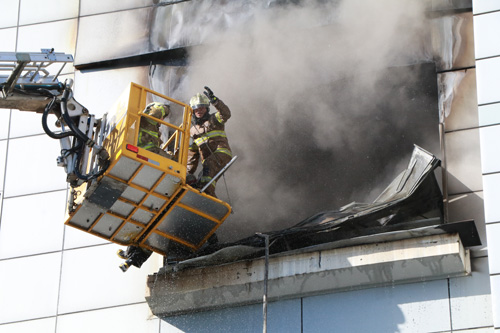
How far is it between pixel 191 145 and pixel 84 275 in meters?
2.27

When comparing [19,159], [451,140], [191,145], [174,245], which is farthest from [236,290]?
[19,159]

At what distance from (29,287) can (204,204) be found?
3160 mm

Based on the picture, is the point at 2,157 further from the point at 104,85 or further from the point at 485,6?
the point at 485,6

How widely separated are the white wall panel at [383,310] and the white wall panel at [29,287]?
370 cm

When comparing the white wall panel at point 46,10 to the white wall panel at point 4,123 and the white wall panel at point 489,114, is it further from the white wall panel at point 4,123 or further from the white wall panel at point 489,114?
the white wall panel at point 489,114

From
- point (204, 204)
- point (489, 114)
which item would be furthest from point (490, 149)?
point (204, 204)

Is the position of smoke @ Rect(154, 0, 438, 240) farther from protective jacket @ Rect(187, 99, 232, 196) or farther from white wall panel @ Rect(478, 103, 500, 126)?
white wall panel @ Rect(478, 103, 500, 126)

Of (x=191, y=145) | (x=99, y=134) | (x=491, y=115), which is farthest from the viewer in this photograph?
(x=191, y=145)

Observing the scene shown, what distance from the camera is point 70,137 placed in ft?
44.3

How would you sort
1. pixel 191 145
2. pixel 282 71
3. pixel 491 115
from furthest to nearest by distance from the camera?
pixel 282 71 → pixel 191 145 → pixel 491 115

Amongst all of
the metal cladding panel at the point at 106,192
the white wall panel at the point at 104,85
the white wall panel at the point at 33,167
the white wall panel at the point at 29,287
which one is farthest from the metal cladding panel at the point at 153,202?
the white wall panel at the point at 104,85

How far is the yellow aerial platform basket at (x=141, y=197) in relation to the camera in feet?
40.4

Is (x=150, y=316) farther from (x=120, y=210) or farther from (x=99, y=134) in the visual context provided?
(x=99, y=134)

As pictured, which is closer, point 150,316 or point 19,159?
point 150,316
